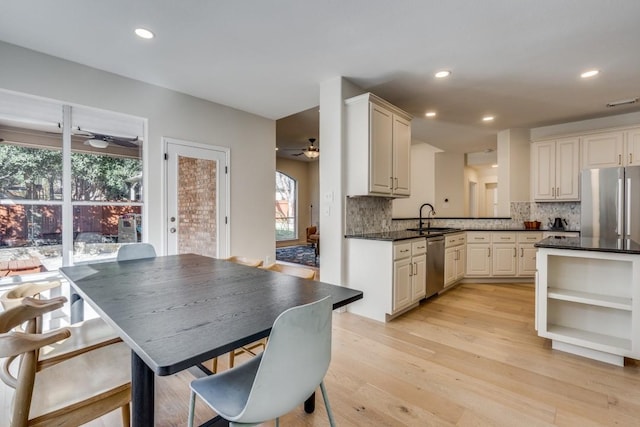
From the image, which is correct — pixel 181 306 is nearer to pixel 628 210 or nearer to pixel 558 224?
pixel 628 210

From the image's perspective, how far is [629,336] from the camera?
2344 millimetres

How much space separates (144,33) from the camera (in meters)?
2.47

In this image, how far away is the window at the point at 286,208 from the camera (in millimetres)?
9320

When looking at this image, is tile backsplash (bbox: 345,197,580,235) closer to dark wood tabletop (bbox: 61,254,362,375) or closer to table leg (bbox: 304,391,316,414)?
dark wood tabletop (bbox: 61,254,362,375)

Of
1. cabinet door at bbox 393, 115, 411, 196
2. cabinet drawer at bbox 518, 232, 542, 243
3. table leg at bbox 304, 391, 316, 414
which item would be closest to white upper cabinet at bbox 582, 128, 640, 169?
cabinet drawer at bbox 518, 232, 542, 243

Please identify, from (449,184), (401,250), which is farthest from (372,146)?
(449,184)

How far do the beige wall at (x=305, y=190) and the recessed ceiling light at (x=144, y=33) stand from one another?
688cm


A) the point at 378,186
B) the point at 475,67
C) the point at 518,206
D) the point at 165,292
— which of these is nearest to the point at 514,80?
the point at 475,67

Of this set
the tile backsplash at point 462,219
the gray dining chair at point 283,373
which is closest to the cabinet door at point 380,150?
the tile backsplash at point 462,219

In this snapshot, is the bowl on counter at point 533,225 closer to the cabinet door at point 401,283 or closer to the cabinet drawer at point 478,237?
the cabinet drawer at point 478,237

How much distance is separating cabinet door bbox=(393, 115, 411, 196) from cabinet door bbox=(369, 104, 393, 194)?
0.10 metres

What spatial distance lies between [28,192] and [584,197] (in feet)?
22.3

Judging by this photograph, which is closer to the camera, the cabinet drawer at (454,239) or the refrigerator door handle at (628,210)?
the refrigerator door handle at (628,210)

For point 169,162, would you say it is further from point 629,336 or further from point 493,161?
point 493,161
